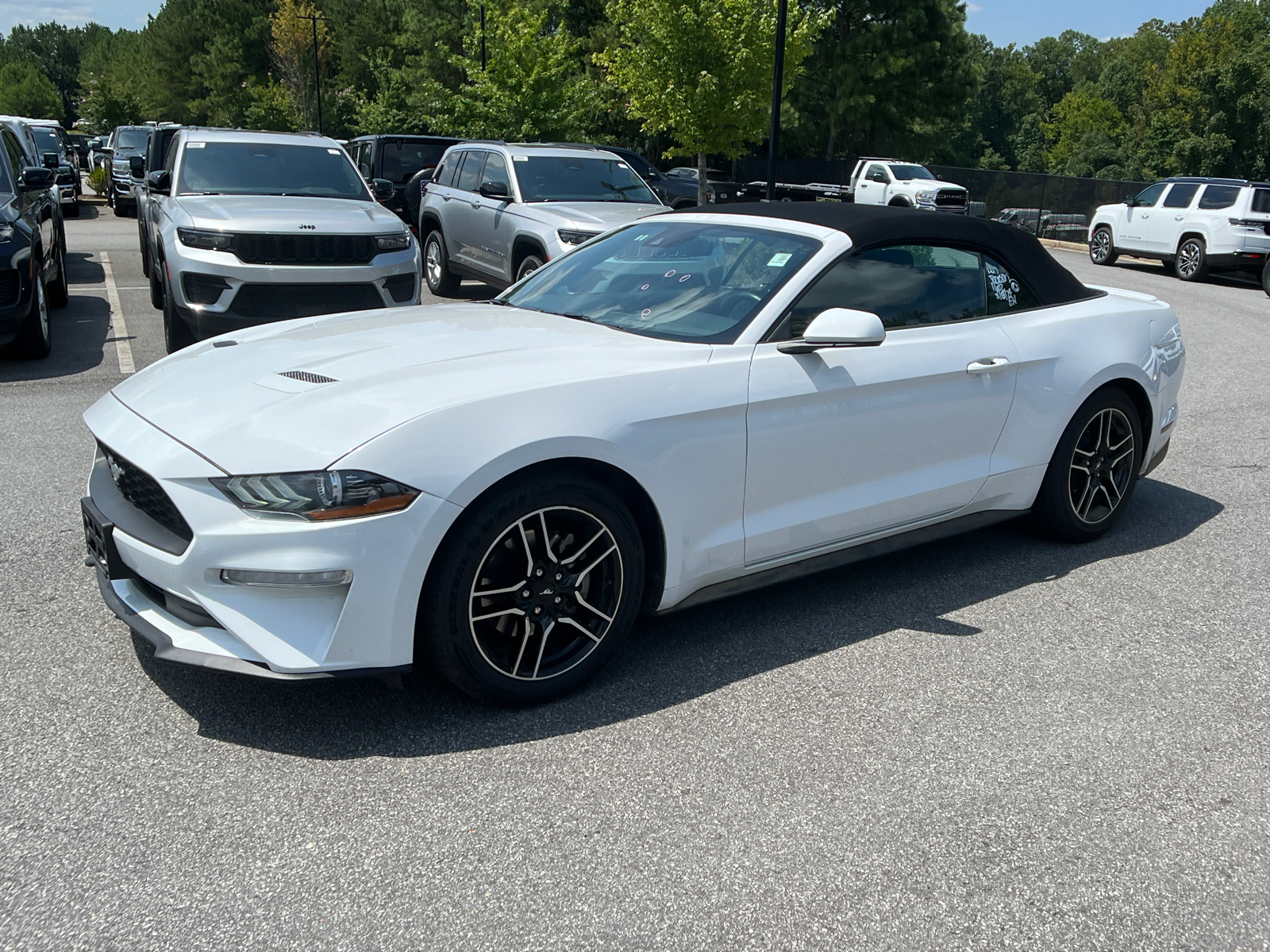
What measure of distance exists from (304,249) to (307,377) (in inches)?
220

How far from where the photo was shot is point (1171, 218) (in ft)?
69.6

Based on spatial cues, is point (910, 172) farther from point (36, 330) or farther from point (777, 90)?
point (36, 330)

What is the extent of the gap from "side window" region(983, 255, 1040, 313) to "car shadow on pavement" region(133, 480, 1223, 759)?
112cm

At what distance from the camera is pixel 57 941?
2.42 m

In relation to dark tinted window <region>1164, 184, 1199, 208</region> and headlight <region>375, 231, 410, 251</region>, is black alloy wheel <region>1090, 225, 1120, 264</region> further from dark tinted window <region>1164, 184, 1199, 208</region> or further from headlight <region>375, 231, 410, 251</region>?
headlight <region>375, 231, 410, 251</region>

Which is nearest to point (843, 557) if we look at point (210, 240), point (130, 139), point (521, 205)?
point (210, 240)

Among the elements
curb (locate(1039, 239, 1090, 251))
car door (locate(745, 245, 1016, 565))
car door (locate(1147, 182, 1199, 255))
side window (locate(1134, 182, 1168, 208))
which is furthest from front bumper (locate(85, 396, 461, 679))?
curb (locate(1039, 239, 1090, 251))

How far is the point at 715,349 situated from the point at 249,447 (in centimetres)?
160

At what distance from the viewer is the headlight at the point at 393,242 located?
9.04 metres

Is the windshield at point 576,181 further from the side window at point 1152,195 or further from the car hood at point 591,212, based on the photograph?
the side window at point 1152,195

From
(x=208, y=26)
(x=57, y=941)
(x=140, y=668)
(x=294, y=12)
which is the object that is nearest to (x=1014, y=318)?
(x=140, y=668)

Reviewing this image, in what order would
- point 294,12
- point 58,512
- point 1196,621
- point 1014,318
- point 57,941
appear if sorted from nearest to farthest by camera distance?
point 57,941
point 1196,621
point 1014,318
point 58,512
point 294,12

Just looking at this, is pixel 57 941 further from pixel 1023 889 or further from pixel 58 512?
pixel 58 512

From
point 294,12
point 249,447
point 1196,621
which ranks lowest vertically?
point 1196,621
